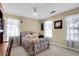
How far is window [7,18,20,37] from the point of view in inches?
62.2

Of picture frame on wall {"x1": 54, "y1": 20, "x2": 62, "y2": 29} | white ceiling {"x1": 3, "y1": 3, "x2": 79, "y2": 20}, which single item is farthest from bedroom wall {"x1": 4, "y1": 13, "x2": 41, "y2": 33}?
picture frame on wall {"x1": 54, "y1": 20, "x2": 62, "y2": 29}

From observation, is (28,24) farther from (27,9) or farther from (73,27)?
(73,27)

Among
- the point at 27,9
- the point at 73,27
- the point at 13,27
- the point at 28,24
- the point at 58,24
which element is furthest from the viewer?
the point at 58,24

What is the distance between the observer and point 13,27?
5.29 ft

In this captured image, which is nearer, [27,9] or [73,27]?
[27,9]

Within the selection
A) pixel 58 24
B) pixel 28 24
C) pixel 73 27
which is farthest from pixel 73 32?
pixel 28 24

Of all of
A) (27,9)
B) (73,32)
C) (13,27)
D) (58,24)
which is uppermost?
(27,9)

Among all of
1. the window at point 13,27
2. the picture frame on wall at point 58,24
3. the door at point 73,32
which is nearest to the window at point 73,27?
the door at point 73,32

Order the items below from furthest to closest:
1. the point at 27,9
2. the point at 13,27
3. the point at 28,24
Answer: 1. the point at 27,9
2. the point at 28,24
3. the point at 13,27

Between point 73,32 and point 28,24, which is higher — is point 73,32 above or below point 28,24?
below

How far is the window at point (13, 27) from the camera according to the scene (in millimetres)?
1579

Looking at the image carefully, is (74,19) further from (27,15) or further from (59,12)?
(27,15)

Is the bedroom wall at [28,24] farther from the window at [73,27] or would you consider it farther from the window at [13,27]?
the window at [73,27]

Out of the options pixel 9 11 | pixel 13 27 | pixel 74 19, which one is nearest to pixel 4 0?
pixel 9 11
